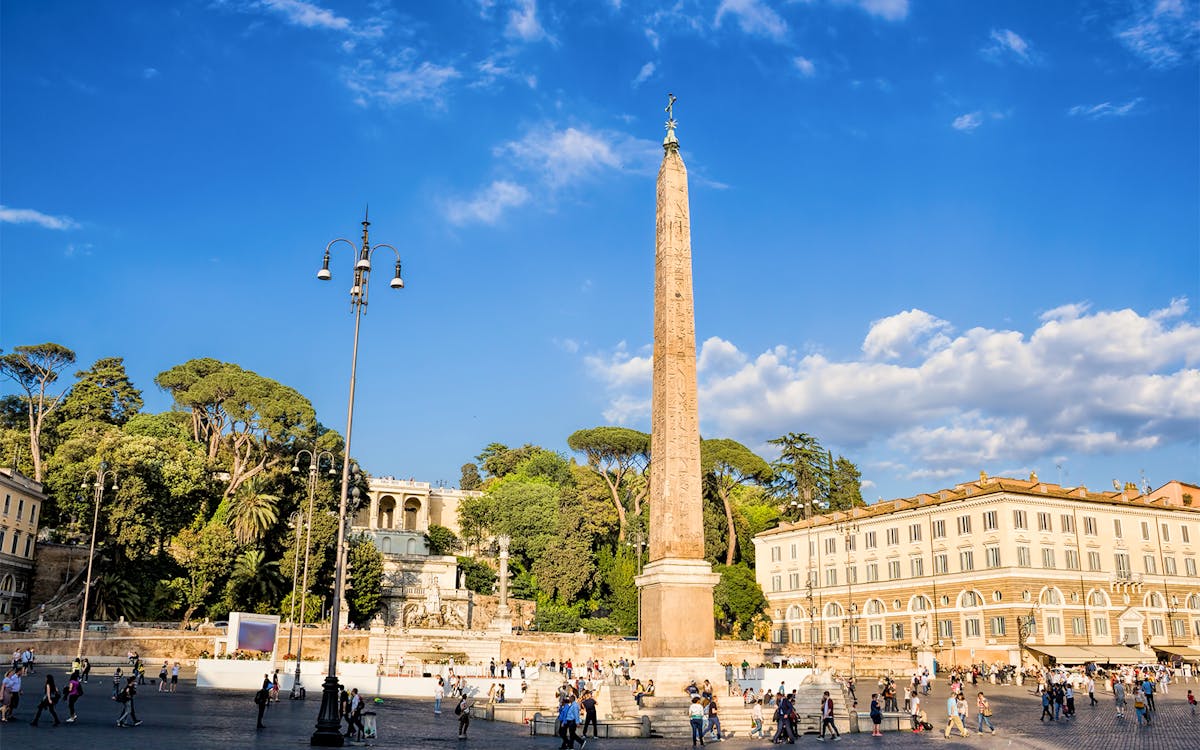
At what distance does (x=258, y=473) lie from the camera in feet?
185

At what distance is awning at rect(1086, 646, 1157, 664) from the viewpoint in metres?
46.8

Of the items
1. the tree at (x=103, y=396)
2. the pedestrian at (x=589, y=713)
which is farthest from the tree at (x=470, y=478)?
the pedestrian at (x=589, y=713)

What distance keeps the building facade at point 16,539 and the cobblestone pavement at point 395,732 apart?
825 inches

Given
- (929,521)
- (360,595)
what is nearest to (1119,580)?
(929,521)

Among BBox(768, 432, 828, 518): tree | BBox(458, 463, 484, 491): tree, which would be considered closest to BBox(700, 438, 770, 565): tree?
BBox(768, 432, 828, 518): tree

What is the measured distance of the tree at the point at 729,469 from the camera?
218 feet

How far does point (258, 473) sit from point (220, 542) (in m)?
8.45

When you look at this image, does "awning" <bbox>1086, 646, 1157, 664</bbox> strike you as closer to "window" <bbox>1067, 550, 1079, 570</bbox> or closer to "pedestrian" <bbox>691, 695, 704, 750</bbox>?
"window" <bbox>1067, 550, 1079, 570</bbox>

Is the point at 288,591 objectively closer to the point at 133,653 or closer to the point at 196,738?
the point at 133,653

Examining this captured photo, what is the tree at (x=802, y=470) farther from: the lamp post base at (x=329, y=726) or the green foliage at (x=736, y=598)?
the lamp post base at (x=329, y=726)

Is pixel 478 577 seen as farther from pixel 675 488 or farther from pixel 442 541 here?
pixel 675 488

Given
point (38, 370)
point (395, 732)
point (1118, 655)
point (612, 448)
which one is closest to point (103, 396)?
point (38, 370)

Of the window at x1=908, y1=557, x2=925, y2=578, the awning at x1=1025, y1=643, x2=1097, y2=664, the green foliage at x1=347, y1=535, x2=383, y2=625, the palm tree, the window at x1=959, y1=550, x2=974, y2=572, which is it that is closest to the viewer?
the awning at x1=1025, y1=643, x2=1097, y2=664

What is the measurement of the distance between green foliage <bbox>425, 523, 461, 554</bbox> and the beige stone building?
109 feet
